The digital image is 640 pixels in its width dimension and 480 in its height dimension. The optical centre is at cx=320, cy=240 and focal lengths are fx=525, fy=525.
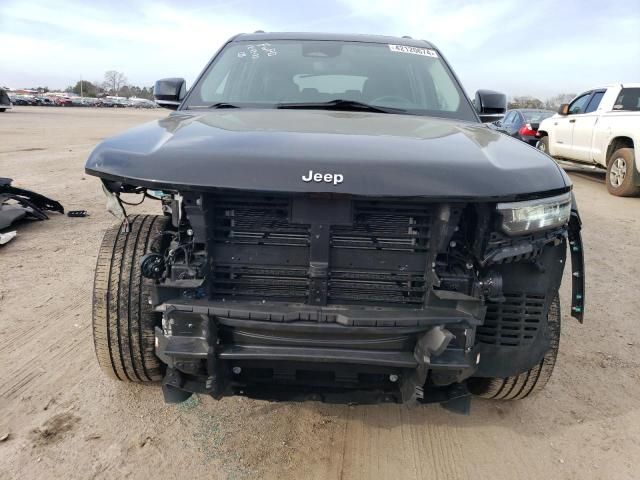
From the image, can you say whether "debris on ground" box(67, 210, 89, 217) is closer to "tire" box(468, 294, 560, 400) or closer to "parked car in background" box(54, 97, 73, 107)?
"tire" box(468, 294, 560, 400)

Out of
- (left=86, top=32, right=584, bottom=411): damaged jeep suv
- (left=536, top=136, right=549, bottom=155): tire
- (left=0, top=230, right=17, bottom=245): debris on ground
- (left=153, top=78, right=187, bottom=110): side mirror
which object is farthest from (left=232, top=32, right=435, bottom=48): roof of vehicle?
(left=536, top=136, right=549, bottom=155): tire

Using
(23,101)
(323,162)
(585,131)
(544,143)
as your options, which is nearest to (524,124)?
(544,143)

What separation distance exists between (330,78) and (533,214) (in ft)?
Result: 6.03

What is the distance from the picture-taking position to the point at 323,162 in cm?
184

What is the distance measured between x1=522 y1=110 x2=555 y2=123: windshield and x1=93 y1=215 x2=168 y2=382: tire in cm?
1317

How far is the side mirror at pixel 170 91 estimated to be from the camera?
11.5 feet

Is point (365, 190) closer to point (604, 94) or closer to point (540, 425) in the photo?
point (540, 425)

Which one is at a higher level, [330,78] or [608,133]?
[330,78]

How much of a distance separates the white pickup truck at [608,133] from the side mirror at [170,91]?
8.02 meters

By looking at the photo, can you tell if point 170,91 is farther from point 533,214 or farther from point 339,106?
point 533,214

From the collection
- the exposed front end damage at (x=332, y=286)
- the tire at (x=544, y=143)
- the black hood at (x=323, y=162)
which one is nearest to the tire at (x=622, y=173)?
the tire at (x=544, y=143)

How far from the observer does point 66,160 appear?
1155cm

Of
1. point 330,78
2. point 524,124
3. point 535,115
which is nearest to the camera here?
point 330,78

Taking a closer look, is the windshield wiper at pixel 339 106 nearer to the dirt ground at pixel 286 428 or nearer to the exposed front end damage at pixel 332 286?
the exposed front end damage at pixel 332 286
